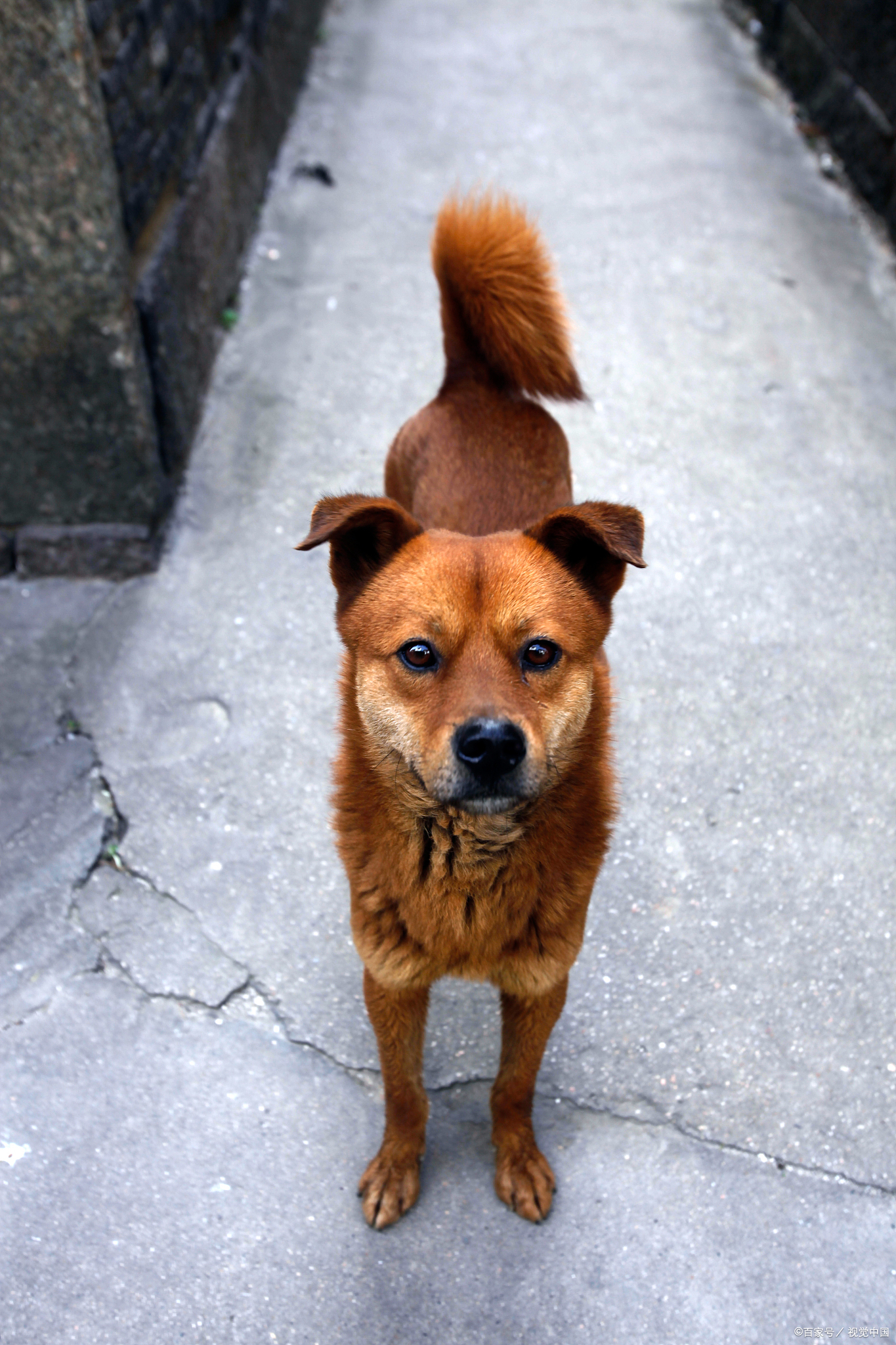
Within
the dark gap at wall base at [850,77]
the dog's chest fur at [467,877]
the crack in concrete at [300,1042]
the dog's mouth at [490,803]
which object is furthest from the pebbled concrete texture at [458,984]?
the dog's mouth at [490,803]

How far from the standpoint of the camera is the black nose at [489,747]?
6.54ft

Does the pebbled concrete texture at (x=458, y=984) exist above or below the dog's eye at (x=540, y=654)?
below

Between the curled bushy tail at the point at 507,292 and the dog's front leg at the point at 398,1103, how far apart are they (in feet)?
6.07

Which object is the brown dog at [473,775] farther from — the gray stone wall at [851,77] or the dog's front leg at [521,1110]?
the gray stone wall at [851,77]

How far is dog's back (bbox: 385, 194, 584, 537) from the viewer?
305 centimetres

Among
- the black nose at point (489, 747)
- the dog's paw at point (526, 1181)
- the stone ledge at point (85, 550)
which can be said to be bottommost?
the stone ledge at point (85, 550)

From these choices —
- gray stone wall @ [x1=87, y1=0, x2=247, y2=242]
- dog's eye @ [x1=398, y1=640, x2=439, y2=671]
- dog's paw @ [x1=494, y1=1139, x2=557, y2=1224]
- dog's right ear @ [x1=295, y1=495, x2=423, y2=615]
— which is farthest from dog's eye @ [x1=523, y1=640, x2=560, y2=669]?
gray stone wall @ [x1=87, y1=0, x2=247, y2=242]

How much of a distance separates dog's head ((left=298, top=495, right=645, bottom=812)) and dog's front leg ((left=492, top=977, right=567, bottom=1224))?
0.67m

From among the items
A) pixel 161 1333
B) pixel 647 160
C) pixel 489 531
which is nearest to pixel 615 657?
pixel 489 531

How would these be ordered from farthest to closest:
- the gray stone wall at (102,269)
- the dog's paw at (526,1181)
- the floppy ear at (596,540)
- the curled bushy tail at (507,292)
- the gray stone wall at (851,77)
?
the gray stone wall at (851,77) < the gray stone wall at (102,269) < the curled bushy tail at (507,292) < the dog's paw at (526,1181) < the floppy ear at (596,540)

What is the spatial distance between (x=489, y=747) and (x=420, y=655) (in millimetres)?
292

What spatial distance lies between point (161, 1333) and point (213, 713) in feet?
6.19

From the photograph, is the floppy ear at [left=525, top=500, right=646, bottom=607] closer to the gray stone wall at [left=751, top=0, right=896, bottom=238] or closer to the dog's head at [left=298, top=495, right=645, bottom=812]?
the dog's head at [left=298, top=495, right=645, bottom=812]

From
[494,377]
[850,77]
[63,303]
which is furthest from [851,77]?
[63,303]
